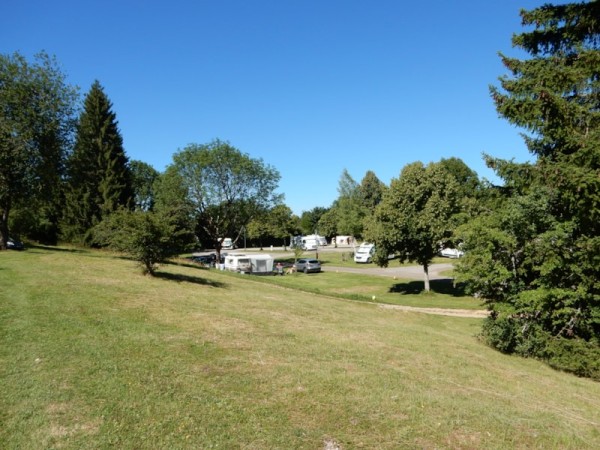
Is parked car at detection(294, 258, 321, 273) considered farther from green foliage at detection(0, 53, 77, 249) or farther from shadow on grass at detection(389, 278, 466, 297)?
green foliage at detection(0, 53, 77, 249)

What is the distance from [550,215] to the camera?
11773 millimetres

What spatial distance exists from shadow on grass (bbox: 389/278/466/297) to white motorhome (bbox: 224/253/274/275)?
13.6 m

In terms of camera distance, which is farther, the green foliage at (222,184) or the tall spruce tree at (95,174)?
the green foliage at (222,184)

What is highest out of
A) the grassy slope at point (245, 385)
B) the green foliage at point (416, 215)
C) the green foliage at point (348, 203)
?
the green foliage at point (348, 203)

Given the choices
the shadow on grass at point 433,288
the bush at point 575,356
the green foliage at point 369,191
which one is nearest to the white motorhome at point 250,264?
the shadow on grass at point 433,288

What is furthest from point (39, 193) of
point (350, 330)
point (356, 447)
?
point (356, 447)

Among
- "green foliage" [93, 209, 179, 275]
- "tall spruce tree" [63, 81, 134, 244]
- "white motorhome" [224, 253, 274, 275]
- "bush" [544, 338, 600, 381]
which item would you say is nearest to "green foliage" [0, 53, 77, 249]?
Result: "tall spruce tree" [63, 81, 134, 244]

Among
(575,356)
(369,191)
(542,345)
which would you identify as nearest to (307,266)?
(542,345)

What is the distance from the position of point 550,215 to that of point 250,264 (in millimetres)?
30763

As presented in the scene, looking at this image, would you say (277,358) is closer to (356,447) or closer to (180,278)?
(356,447)

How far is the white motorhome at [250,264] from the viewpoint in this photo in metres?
39.1

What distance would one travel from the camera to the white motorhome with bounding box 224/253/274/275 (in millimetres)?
39062

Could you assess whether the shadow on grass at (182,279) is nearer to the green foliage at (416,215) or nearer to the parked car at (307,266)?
the green foliage at (416,215)

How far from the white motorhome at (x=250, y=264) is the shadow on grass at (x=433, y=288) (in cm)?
1358
